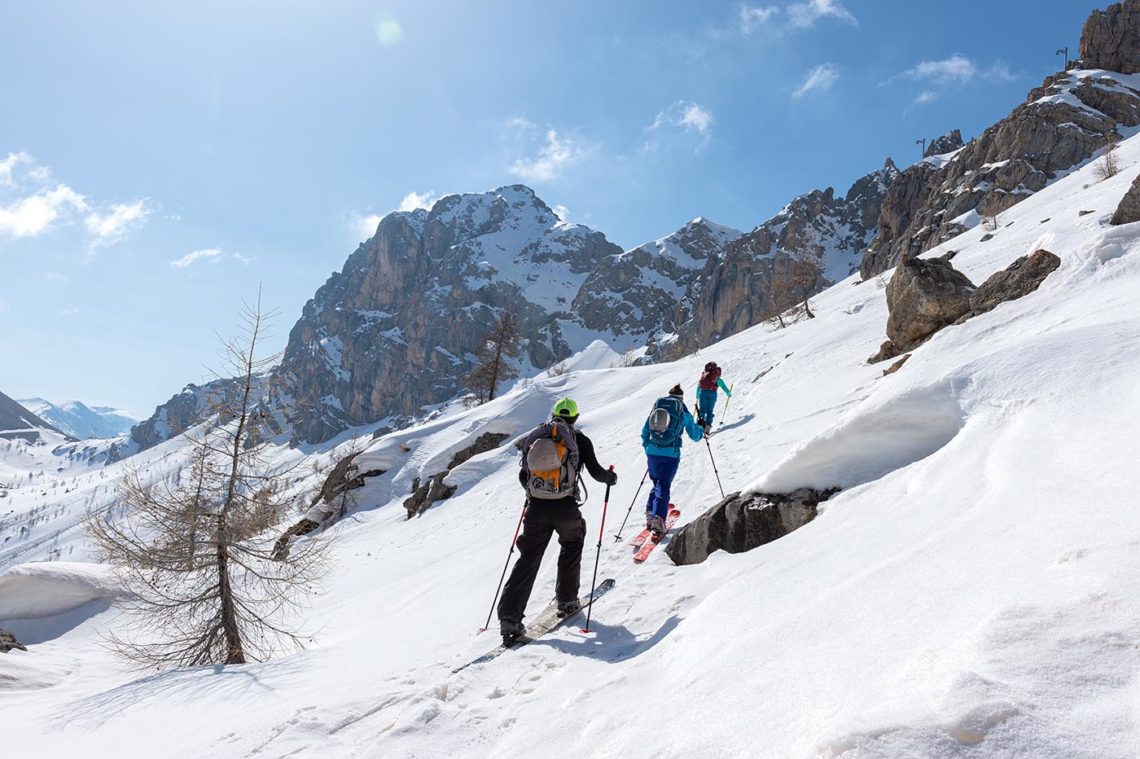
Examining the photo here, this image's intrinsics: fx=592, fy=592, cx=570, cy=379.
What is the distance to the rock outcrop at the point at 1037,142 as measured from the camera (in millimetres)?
54688

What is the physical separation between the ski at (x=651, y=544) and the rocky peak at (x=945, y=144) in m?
132

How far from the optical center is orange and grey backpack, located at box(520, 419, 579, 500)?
230 inches

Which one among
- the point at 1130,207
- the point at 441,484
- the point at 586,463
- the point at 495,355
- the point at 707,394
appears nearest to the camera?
the point at 586,463

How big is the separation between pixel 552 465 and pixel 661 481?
9.57 feet

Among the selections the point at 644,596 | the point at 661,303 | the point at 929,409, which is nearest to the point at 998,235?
the point at 929,409

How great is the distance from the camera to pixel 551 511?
5.97 meters

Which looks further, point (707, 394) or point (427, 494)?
point (427, 494)

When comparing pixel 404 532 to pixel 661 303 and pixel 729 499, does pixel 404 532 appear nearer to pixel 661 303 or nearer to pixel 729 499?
pixel 729 499

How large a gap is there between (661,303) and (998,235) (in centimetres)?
16905

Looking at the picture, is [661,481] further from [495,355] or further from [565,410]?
[495,355]

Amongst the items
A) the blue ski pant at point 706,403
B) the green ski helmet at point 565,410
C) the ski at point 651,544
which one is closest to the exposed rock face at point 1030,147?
the blue ski pant at point 706,403

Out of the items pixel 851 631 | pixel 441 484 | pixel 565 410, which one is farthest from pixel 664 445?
pixel 441 484

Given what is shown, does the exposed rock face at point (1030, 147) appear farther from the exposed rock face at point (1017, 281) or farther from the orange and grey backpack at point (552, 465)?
the orange and grey backpack at point (552, 465)

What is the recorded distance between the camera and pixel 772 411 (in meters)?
14.5
